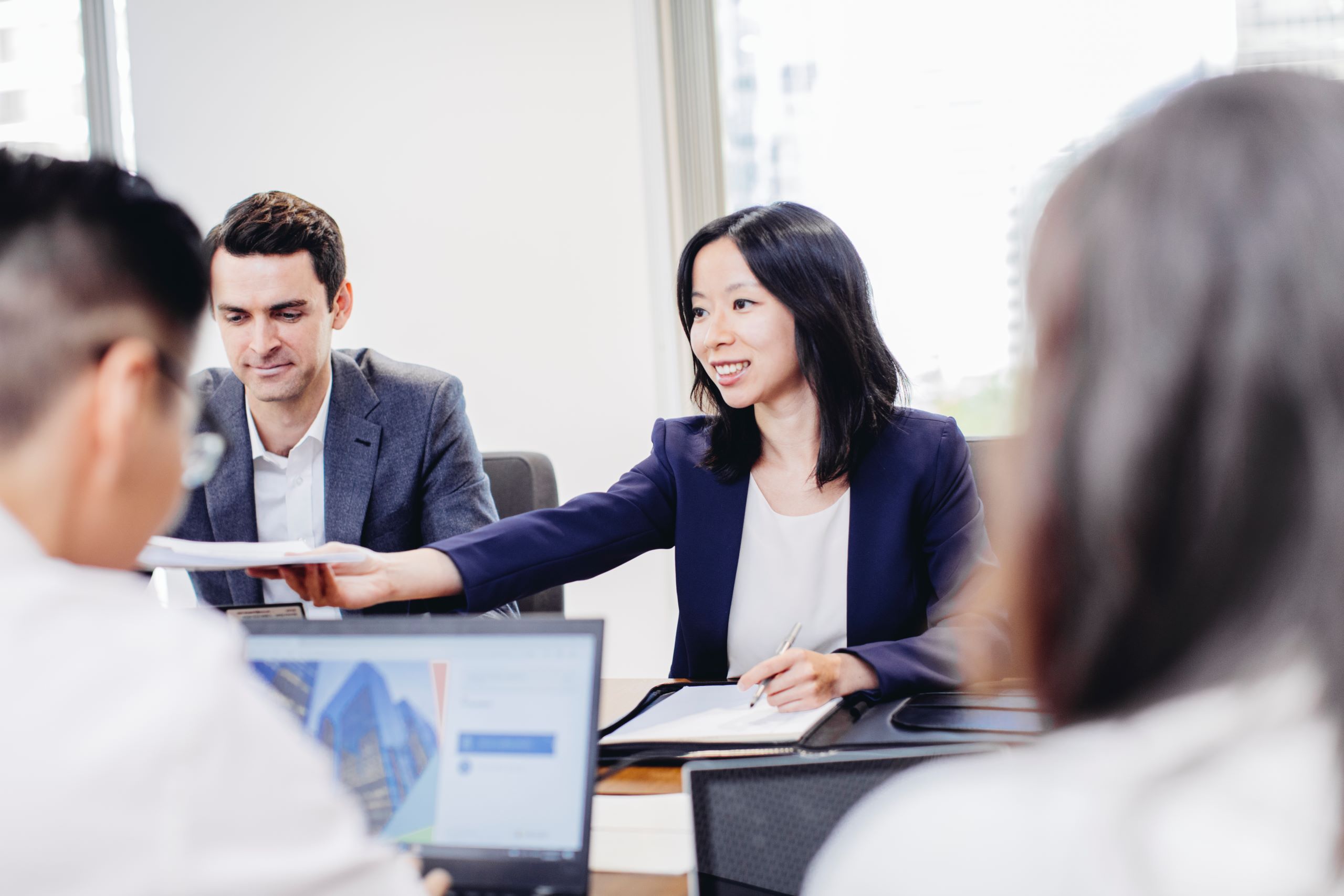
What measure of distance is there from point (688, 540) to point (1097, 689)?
1.31m

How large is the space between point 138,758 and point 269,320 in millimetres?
Result: 1601

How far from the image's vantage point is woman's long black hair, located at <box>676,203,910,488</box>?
1.81 metres

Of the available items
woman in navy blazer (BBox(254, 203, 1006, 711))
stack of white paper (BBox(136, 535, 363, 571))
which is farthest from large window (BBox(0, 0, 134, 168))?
stack of white paper (BBox(136, 535, 363, 571))

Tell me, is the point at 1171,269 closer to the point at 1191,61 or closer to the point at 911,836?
the point at 911,836

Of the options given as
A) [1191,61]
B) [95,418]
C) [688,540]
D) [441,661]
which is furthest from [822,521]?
[1191,61]

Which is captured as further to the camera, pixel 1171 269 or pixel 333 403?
pixel 333 403

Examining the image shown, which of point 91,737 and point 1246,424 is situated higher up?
point 1246,424

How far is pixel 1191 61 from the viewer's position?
9.21 feet

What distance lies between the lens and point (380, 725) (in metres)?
0.93

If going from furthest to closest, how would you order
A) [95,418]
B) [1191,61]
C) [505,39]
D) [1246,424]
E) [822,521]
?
[505,39]
[1191,61]
[822,521]
[95,418]
[1246,424]

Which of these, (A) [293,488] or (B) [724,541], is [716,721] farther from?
(A) [293,488]

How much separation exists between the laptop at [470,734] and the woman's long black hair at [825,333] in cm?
94

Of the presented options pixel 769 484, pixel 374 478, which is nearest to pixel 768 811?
pixel 769 484

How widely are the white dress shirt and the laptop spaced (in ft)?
3.48
